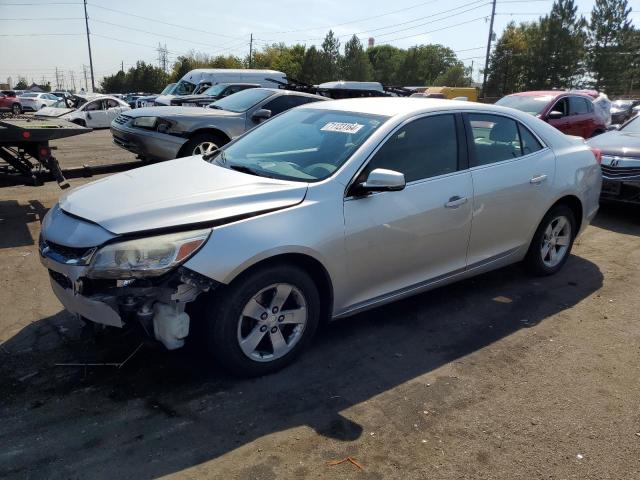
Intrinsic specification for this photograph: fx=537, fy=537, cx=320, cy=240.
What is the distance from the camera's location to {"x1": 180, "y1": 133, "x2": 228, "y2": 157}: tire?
8781 millimetres

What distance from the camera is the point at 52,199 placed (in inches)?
309

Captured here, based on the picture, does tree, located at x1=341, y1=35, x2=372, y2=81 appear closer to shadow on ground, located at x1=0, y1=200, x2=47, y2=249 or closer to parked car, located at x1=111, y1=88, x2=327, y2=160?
parked car, located at x1=111, y1=88, x2=327, y2=160

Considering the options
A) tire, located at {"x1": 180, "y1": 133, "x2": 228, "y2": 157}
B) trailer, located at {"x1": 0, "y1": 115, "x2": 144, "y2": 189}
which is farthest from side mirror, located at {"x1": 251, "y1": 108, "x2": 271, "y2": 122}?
trailer, located at {"x1": 0, "y1": 115, "x2": 144, "y2": 189}

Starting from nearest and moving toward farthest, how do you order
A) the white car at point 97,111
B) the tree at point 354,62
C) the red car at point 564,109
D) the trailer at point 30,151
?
the trailer at point 30,151, the red car at point 564,109, the white car at point 97,111, the tree at point 354,62

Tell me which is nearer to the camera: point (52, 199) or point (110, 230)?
point (110, 230)

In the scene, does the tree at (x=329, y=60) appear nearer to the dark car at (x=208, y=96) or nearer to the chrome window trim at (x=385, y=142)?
the dark car at (x=208, y=96)

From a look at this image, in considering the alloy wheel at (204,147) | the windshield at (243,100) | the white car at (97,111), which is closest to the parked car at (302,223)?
the alloy wheel at (204,147)

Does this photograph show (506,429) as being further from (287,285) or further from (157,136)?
(157,136)

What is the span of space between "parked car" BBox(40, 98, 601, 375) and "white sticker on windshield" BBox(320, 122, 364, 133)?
15 millimetres

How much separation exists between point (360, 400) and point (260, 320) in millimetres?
761

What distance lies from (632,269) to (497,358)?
2786 mm

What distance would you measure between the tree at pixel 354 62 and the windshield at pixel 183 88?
5021 centimetres

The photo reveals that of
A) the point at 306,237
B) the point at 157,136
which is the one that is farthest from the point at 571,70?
the point at 306,237

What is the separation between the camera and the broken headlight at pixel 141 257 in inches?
114
